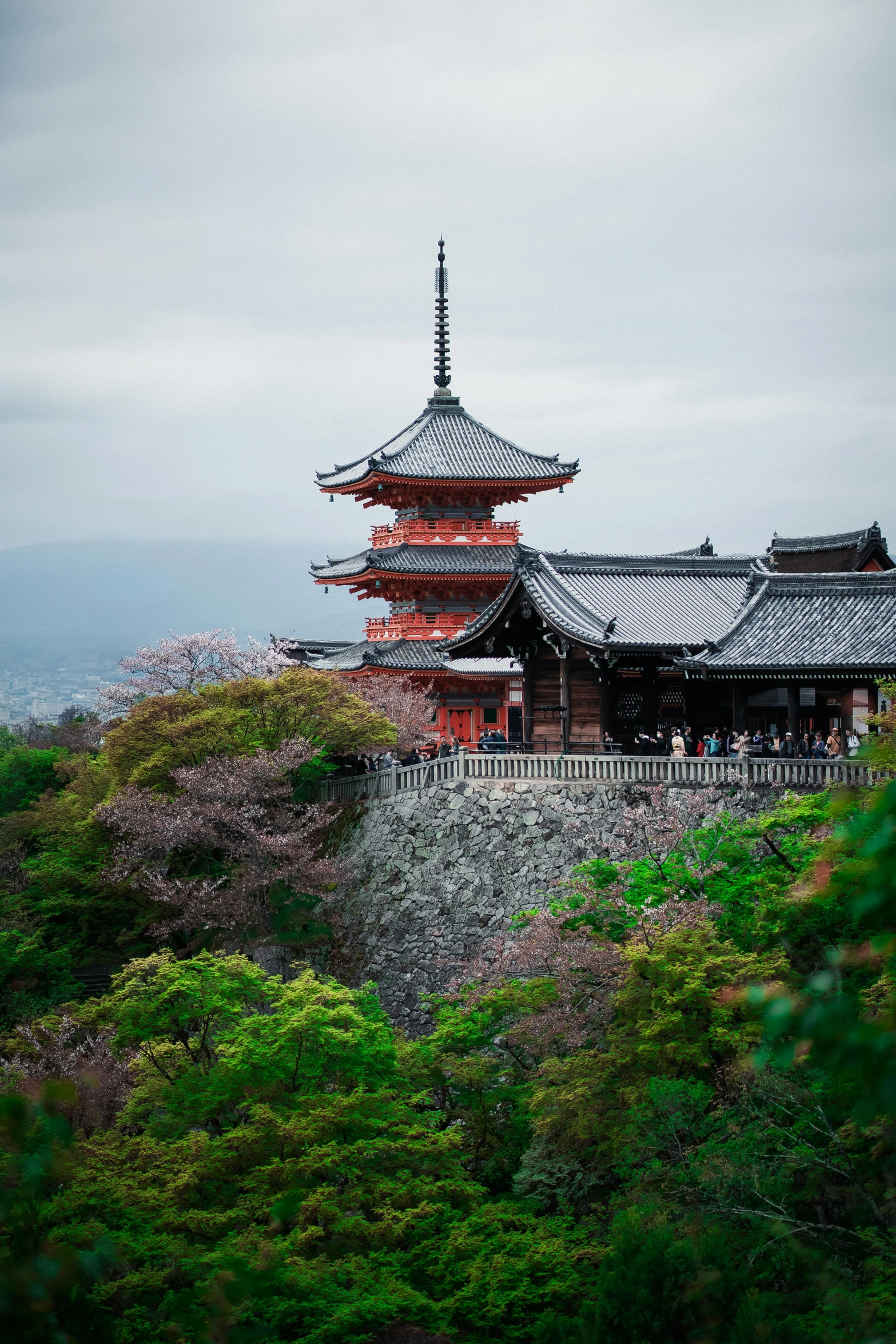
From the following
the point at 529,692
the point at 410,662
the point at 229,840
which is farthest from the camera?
the point at 410,662

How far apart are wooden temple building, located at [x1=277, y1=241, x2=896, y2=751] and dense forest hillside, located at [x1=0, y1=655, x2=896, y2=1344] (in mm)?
4336

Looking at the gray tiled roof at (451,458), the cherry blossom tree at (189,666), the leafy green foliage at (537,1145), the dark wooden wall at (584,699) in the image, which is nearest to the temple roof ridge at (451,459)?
the gray tiled roof at (451,458)

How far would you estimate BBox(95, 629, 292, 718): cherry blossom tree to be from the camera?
41281 mm

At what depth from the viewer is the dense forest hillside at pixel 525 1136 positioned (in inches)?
464

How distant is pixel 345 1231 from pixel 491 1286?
2.33m

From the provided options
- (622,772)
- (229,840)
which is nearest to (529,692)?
(622,772)

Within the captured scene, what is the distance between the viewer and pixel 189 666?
4203 cm

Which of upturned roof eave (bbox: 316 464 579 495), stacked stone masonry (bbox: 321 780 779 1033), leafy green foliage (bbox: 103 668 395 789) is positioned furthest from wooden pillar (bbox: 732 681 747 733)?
upturned roof eave (bbox: 316 464 579 495)

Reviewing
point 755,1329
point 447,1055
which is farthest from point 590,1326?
point 447,1055

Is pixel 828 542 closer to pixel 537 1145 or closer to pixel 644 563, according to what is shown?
pixel 644 563

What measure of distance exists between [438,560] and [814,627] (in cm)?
1717

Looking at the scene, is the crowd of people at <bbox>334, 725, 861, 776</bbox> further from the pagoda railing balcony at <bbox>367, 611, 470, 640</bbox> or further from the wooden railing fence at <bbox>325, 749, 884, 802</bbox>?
the pagoda railing balcony at <bbox>367, 611, 470, 640</bbox>

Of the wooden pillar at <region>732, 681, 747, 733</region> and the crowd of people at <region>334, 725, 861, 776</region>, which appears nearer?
the crowd of people at <region>334, 725, 861, 776</region>

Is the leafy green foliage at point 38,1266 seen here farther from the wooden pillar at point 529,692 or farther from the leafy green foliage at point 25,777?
the leafy green foliage at point 25,777
